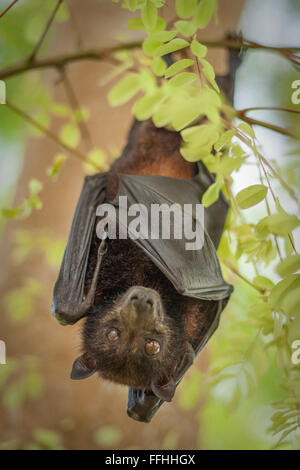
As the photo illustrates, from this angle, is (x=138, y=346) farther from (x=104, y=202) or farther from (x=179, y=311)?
(x=104, y=202)

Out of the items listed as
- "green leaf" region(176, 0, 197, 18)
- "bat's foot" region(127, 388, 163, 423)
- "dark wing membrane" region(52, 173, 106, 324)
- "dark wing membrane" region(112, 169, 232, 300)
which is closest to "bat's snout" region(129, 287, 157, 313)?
"dark wing membrane" region(112, 169, 232, 300)

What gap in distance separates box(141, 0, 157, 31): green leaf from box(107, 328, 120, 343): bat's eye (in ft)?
6.02

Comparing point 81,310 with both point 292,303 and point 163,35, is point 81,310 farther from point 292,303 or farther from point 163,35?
point 163,35

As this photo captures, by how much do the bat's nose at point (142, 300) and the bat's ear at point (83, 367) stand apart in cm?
51

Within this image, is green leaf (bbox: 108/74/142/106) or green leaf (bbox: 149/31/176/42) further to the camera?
green leaf (bbox: 108/74/142/106)

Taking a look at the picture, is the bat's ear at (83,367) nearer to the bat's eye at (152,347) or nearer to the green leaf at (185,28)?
the bat's eye at (152,347)

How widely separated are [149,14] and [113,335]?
74.5 inches

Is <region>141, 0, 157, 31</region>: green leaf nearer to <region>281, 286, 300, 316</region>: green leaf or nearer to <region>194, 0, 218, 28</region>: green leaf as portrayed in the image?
<region>194, 0, 218, 28</region>: green leaf

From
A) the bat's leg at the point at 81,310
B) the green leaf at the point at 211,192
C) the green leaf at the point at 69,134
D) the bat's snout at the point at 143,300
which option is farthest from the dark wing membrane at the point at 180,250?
the green leaf at the point at 69,134

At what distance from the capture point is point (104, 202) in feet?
9.61

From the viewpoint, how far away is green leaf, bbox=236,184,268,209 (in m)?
1.82

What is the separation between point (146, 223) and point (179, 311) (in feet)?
2.43

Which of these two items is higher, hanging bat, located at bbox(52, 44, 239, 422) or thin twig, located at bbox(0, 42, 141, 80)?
thin twig, located at bbox(0, 42, 141, 80)
